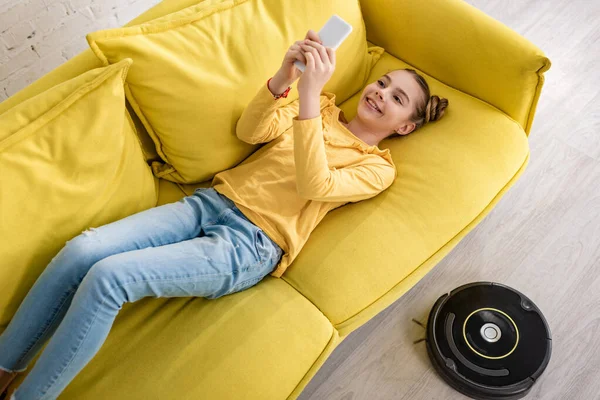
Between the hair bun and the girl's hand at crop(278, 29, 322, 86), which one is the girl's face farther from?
the girl's hand at crop(278, 29, 322, 86)

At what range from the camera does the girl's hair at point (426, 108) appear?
1.49m

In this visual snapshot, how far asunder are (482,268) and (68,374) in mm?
1311

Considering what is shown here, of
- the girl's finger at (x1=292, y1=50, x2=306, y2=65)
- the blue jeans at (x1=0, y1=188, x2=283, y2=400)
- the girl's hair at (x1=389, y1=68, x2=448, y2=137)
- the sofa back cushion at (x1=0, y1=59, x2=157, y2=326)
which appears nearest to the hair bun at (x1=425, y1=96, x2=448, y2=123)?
the girl's hair at (x1=389, y1=68, x2=448, y2=137)

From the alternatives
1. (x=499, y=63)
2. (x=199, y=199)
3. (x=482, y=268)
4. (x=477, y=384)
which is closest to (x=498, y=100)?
(x=499, y=63)

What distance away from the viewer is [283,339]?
120cm

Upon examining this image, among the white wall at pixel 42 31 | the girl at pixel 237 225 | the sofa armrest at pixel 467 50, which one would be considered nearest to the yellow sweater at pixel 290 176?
the girl at pixel 237 225

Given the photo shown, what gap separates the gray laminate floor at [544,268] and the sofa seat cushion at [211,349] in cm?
37

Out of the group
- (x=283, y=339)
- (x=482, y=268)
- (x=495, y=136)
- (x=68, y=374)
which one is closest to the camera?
(x=68, y=374)


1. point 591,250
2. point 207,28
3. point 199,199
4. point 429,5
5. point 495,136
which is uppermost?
point 207,28

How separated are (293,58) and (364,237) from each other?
503mm

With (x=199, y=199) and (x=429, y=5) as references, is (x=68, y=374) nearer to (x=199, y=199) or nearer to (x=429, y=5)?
(x=199, y=199)

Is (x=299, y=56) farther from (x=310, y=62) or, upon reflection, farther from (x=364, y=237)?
(x=364, y=237)

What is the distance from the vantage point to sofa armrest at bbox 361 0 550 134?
1.52m

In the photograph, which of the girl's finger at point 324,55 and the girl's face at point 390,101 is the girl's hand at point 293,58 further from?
the girl's face at point 390,101
